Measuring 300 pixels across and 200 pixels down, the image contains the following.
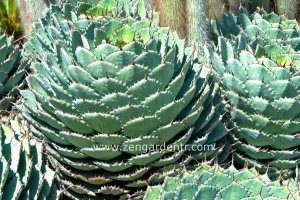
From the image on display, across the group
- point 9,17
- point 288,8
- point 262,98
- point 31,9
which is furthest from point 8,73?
point 9,17

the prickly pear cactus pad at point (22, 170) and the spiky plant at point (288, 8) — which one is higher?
the spiky plant at point (288, 8)

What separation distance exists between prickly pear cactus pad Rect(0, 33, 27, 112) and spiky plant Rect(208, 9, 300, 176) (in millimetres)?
815

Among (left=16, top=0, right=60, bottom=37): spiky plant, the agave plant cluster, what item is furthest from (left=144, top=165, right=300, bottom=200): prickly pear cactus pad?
(left=16, top=0, right=60, bottom=37): spiky plant

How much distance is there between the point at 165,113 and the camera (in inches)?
62.6

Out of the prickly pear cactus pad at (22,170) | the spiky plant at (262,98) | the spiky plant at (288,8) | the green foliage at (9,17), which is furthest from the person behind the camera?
the green foliage at (9,17)

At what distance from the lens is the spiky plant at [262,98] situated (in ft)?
5.90

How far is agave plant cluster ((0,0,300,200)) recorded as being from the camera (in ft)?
4.99

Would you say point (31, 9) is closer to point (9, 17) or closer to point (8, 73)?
point (8, 73)

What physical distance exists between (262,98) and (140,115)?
1.68 feet

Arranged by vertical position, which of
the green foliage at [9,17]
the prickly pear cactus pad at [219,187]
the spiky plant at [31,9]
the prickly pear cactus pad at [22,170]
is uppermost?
the spiky plant at [31,9]

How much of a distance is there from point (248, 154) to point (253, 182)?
1.39ft

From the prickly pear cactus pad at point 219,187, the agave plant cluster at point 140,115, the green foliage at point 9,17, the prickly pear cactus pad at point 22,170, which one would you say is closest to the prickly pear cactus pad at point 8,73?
the agave plant cluster at point 140,115

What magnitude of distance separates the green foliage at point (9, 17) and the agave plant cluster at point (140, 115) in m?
2.78

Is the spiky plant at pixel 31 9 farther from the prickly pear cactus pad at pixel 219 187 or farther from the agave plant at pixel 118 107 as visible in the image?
the prickly pear cactus pad at pixel 219 187
